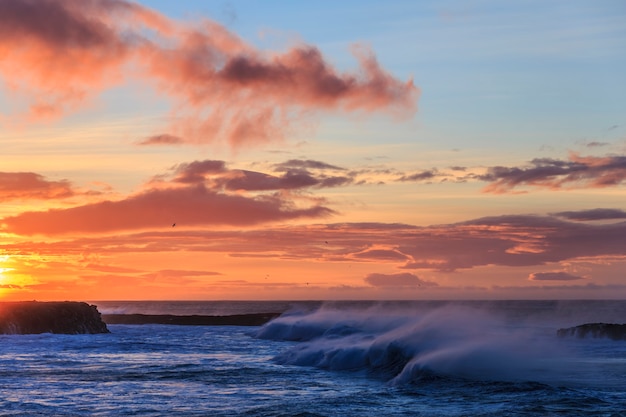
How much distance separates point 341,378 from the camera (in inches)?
1442

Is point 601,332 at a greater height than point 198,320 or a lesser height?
lesser

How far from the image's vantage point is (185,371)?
126 ft

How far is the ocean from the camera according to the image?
25.8 meters

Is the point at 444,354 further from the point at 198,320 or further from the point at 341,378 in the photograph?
the point at 198,320

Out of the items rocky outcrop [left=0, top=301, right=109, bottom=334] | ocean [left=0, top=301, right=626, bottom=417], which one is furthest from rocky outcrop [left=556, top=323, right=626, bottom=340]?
rocky outcrop [left=0, top=301, right=109, bottom=334]

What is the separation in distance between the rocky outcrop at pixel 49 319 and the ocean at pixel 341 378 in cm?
2305

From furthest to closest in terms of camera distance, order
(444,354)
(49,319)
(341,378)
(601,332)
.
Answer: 1. (49,319)
2. (601,332)
3. (444,354)
4. (341,378)

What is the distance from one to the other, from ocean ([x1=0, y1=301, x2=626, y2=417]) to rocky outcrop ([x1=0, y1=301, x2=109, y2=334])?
23050 mm

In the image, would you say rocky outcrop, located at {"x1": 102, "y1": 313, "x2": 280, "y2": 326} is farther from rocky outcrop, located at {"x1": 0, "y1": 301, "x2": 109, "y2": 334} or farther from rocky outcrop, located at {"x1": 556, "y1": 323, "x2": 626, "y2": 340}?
rocky outcrop, located at {"x1": 556, "y1": 323, "x2": 626, "y2": 340}

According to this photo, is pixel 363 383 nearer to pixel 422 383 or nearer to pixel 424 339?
pixel 422 383

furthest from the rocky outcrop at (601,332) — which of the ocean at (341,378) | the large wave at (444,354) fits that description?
the large wave at (444,354)

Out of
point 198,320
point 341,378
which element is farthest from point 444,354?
point 198,320

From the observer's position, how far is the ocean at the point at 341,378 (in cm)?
2584

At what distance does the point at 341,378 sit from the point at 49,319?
170 feet
